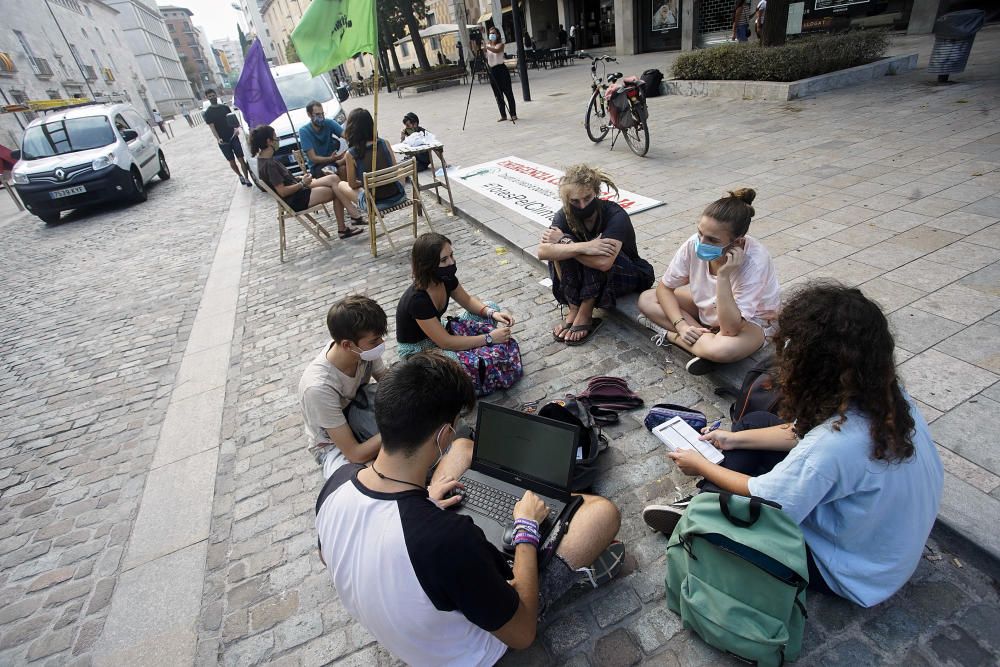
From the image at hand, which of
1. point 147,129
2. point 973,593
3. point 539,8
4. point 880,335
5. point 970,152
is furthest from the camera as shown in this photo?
point 539,8

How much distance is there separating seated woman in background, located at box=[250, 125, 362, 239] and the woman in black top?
463cm

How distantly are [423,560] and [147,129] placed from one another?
58.2 feet

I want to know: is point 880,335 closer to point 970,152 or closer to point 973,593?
point 973,593

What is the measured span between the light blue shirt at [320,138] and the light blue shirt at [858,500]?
8.84m

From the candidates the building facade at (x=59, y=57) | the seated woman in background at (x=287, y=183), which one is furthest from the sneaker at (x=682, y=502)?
the building facade at (x=59, y=57)

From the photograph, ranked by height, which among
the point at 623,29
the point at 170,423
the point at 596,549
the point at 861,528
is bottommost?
the point at 170,423

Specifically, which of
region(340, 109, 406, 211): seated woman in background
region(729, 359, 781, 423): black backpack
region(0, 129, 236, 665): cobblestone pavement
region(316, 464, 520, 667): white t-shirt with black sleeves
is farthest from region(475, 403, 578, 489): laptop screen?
region(340, 109, 406, 211): seated woman in background

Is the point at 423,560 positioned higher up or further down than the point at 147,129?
further down

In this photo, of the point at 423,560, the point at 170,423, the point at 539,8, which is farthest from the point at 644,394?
the point at 539,8

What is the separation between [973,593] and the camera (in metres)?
1.96

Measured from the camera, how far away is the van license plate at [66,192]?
1110 centimetres

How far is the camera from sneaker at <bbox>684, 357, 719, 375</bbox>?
129 inches

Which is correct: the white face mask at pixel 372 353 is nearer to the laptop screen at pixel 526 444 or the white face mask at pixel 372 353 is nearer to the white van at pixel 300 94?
the laptop screen at pixel 526 444

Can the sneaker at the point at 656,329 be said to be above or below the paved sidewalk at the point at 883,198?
below
